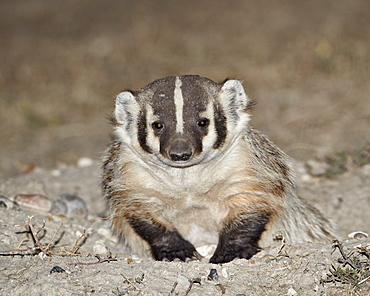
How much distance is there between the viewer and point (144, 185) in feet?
10.6

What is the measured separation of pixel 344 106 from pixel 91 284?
4.46 meters

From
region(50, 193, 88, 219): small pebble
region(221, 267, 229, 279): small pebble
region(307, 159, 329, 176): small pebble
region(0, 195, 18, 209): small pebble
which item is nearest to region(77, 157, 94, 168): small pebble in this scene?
region(50, 193, 88, 219): small pebble

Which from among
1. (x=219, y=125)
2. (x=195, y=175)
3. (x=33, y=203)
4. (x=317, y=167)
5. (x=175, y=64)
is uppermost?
(x=175, y=64)

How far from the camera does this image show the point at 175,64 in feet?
26.2

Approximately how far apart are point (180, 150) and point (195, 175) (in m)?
0.35

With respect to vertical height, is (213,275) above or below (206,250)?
above

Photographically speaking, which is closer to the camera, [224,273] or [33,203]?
[224,273]

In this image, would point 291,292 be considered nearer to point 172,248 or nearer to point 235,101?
point 172,248

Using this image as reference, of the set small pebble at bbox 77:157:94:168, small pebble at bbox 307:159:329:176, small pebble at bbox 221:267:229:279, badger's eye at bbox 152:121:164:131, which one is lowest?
small pebble at bbox 77:157:94:168

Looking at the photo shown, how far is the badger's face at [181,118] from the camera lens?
114 inches

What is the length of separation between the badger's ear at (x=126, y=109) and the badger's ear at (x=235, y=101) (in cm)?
46

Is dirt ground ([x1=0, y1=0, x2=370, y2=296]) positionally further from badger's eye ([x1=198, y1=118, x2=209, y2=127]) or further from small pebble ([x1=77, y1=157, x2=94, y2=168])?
badger's eye ([x1=198, y1=118, x2=209, y2=127])

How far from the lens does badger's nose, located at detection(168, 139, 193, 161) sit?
2.79 meters

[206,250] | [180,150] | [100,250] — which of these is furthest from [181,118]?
[100,250]
